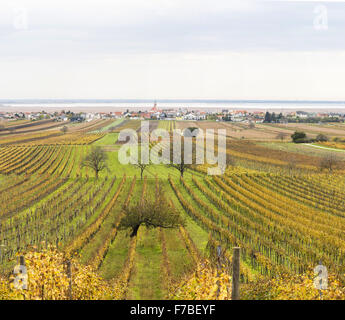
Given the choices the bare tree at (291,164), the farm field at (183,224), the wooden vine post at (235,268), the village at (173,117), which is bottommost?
the farm field at (183,224)

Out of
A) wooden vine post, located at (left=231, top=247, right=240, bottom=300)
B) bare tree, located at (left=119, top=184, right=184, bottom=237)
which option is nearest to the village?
bare tree, located at (left=119, top=184, right=184, bottom=237)

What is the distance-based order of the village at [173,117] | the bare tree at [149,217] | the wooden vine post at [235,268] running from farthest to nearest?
the village at [173,117]
the bare tree at [149,217]
the wooden vine post at [235,268]

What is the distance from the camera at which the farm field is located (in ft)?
33.4

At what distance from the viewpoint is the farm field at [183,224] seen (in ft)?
33.4

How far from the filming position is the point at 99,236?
1459 centimetres

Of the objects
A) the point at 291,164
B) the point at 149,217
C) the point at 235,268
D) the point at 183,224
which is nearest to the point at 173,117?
the point at 291,164

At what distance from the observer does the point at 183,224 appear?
581 inches

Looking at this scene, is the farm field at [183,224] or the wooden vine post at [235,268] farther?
the farm field at [183,224]

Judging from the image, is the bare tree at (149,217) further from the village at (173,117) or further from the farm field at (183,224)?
the village at (173,117)

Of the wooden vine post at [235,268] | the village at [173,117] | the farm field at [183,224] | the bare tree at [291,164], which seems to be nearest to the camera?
the wooden vine post at [235,268]

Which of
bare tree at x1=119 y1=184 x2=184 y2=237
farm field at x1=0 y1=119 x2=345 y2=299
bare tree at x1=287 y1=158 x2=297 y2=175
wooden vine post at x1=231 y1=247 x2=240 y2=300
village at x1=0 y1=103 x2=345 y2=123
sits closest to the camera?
wooden vine post at x1=231 y1=247 x2=240 y2=300

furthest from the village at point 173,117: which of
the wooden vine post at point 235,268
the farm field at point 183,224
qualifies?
the wooden vine post at point 235,268

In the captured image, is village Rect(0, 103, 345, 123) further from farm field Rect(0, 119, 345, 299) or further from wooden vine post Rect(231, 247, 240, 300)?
wooden vine post Rect(231, 247, 240, 300)
